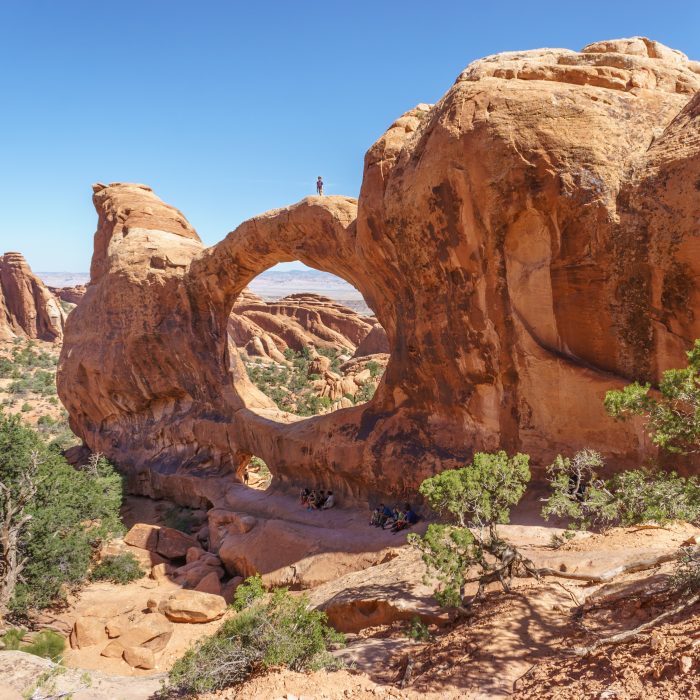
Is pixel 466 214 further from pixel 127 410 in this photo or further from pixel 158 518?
A: pixel 127 410

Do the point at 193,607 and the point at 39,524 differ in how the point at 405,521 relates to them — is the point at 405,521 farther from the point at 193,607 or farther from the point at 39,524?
the point at 39,524

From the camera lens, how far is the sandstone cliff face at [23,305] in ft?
186

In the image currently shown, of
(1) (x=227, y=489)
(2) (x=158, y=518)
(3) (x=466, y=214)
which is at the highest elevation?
(3) (x=466, y=214)

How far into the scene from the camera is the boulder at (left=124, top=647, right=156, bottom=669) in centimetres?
1004

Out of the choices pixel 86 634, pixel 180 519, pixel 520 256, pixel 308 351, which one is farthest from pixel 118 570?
pixel 308 351

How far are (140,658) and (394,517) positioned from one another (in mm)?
5938

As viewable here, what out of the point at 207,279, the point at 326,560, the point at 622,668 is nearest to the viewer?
the point at 622,668

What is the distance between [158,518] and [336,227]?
496 inches

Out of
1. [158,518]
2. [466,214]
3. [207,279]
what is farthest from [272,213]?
[158,518]

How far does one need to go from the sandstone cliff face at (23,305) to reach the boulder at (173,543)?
162 feet

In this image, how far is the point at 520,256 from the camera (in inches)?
399

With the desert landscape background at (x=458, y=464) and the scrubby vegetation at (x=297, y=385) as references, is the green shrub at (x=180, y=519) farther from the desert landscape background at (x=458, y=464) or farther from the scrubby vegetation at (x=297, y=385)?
the scrubby vegetation at (x=297, y=385)

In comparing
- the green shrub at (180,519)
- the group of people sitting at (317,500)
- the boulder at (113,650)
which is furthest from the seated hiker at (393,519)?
the green shrub at (180,519)

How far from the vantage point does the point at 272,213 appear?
683 inches
